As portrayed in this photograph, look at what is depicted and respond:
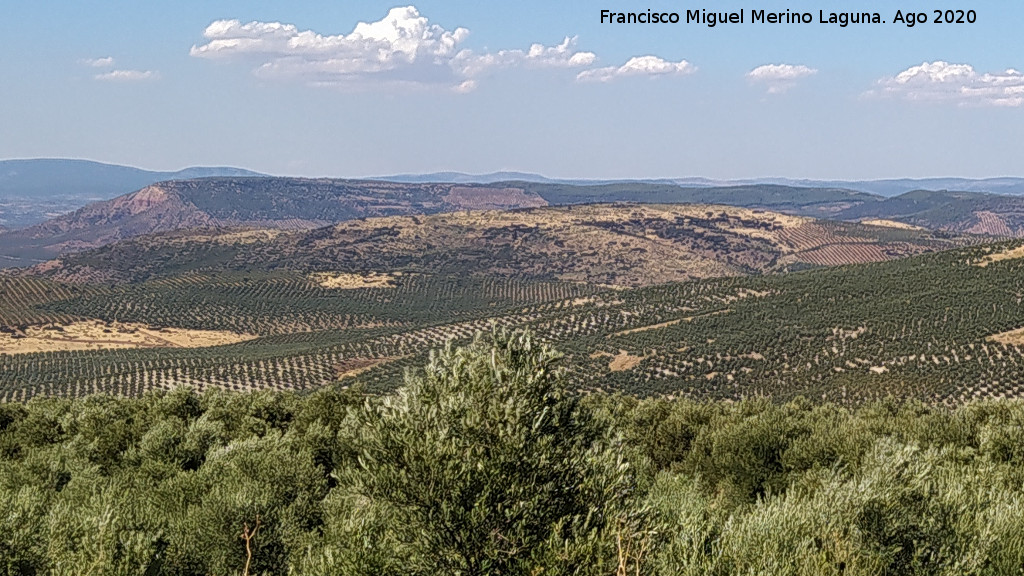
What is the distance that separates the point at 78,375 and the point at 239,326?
62910 millimetres

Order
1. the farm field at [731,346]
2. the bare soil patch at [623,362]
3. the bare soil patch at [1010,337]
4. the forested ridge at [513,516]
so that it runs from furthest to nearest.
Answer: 1. the bare soil patch at [623,362]
2. the bare soil patch at [1010,337]
3. the farm field at [731,346]
4. the forested ridge at [513,516]

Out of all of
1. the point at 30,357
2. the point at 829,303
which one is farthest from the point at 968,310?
the point at 30,357

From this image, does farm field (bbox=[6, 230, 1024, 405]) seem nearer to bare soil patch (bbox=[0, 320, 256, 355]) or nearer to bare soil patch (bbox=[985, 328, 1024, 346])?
bare soil patch (bbox=[985, 328, 1024, 346])

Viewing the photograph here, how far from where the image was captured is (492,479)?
43.2 feet

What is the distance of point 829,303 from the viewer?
3831 inches

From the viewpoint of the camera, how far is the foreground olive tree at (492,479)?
42.8 feet

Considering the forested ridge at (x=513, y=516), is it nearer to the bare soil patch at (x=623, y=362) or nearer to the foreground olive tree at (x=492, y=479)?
the foreground olive tree at (x=492, y=479)

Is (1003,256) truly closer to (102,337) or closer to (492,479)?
(492,479)

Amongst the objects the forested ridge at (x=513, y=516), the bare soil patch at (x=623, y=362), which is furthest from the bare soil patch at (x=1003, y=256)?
the forested ridge at (x=513, y=516)

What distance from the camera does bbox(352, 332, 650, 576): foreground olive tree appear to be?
13.0 meters

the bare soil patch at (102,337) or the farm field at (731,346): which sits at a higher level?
the farm field at (731,346)

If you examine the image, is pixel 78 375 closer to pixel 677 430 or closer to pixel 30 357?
pixel 30 357

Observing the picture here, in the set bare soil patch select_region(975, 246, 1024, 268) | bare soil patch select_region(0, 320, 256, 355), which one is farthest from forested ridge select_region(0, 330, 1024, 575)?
bare soil patch select_region(0, 320, 256, 355)

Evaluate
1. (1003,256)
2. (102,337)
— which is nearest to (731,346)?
(1003,256)
